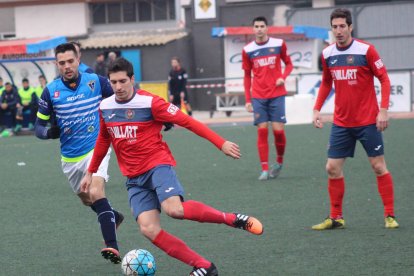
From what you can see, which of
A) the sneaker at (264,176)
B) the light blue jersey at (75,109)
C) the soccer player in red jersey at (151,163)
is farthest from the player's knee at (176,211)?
the sneaker at (264,176)

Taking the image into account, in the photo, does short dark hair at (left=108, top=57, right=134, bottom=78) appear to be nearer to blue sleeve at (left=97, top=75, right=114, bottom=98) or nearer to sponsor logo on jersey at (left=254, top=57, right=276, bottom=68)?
blue sleeve at (left=97, top=75, right=114, bottom=98)

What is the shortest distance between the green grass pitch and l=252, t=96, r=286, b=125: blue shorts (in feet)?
2.56

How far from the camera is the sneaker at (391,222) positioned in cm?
858

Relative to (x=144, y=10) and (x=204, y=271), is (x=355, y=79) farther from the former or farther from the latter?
(x=144, y=10)

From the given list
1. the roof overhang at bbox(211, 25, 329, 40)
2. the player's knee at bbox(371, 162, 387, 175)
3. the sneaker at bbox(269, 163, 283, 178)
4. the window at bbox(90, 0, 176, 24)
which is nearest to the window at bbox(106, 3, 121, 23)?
the window at bbox(90, 0, 176, 24)

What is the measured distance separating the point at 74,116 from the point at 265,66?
209 inches

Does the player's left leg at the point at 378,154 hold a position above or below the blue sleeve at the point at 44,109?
below

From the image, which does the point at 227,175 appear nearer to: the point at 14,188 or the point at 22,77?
the point at 14,188

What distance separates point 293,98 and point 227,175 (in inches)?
400

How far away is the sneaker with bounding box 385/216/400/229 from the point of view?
858 centimetres

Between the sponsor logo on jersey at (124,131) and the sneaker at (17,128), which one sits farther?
the sneaker at (17,128)

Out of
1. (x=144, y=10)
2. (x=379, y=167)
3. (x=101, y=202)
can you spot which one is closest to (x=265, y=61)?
(x=379, y=167)

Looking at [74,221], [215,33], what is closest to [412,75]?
[215,33]

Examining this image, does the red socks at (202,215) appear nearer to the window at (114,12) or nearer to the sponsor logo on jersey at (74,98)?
the sponsor logo on jersey at (74,98)
